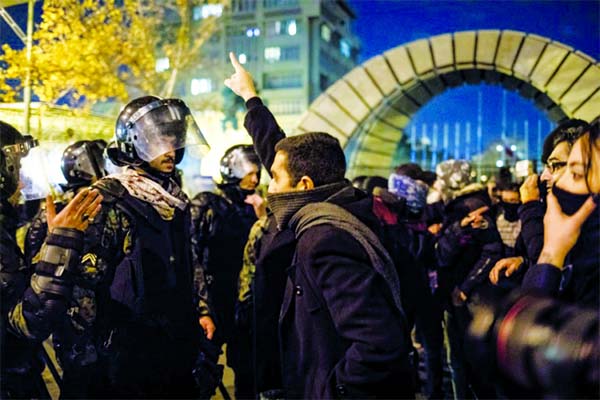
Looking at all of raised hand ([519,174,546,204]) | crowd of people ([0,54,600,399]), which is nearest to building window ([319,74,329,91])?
crowd of people ([0,54,600,399])

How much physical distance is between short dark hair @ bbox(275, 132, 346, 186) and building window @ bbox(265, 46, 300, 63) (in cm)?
5819

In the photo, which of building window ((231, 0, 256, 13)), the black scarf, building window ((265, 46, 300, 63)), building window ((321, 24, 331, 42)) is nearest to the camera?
the black scarf

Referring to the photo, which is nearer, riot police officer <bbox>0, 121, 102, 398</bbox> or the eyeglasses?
the eyeglasses

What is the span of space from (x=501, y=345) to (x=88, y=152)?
4113 millimetres

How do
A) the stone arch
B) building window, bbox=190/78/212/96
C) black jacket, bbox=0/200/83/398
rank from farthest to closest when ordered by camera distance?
1. building window, bbox=190/78/212/96
2. the stone arch
3. black jacket, bbox=0/200/83/398

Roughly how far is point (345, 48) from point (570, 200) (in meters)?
71.8

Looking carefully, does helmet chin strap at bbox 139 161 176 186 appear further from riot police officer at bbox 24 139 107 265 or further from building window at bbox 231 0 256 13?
building window at bbox 231 0 256 13

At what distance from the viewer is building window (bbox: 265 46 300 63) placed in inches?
2351

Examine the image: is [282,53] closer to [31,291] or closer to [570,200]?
[31,291]

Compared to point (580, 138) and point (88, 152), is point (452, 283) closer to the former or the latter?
point (88, 152)

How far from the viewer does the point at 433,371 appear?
5598 millimetres

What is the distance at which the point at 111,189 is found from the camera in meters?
3.07

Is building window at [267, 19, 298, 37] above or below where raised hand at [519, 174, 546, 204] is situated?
above

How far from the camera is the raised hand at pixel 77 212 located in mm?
2576
